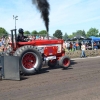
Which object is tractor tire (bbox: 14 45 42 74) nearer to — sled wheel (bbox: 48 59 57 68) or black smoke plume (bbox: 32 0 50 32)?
sled wheel (bbox: 48 59 57 68)

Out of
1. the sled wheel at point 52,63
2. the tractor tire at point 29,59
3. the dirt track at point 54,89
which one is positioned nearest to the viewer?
the dirt track at point 54,89

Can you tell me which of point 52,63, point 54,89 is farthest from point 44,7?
point 54,89

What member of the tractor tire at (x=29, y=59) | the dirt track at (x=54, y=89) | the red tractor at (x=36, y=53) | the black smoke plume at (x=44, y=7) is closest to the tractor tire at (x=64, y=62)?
the red tractor at (x=36, y=53)

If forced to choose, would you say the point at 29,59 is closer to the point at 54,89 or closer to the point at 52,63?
the point at 52,63

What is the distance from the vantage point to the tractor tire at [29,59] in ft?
27.7

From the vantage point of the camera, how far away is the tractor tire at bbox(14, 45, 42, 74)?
8453 millimetres

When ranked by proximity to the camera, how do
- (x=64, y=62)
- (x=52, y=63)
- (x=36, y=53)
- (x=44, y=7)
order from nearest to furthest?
(x=36, y=53) → (x=64, y=62) → (x=52, y=63) → (x=44, y=7)

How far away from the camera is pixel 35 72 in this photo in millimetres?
8805

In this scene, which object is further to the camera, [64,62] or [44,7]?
[44,7]

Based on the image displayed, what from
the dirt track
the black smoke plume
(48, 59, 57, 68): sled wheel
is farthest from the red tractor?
the black smoke plume

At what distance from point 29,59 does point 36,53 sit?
366 mm

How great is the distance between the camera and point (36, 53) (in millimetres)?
8789

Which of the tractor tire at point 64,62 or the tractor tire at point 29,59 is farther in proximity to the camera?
the tractor tire at point 64,62

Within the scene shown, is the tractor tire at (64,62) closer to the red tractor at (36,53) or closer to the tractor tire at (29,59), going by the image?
the red tractor at (36,53)
